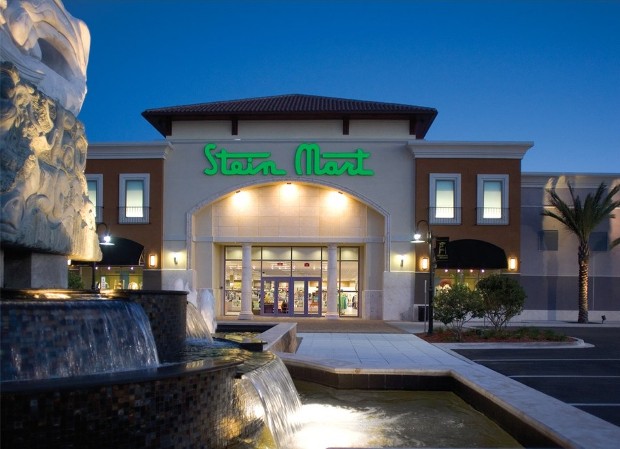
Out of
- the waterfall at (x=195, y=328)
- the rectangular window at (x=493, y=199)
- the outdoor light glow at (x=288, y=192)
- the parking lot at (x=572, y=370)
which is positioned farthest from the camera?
the outdoor light glow at (x=288, y=192)

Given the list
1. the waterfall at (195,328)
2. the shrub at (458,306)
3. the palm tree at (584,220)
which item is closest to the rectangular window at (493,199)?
the palm tree at (584,220)

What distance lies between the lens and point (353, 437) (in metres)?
9.07

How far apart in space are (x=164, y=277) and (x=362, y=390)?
23548 millimetres

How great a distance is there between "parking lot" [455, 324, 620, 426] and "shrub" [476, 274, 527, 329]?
8.19 feet

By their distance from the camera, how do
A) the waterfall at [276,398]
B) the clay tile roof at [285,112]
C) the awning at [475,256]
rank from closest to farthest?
the waterfall at [276,398], the awning at [475,256], the clay tile roof at [285,112]

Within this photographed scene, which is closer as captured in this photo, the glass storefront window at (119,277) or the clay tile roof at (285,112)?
the clay tile roof at (285,112)

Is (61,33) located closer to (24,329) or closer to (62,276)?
(62,276)

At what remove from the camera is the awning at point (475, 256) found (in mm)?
32938

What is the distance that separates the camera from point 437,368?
12.7m

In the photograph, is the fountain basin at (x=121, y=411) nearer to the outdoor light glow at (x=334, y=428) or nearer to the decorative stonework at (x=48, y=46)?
the outdoor light glow at (x=334, y=428)

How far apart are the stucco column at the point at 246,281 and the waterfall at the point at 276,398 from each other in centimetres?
2388

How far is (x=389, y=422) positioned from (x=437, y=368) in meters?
3.10

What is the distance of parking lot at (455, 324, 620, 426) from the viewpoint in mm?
10789

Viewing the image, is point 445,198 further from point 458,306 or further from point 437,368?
point 437,368
